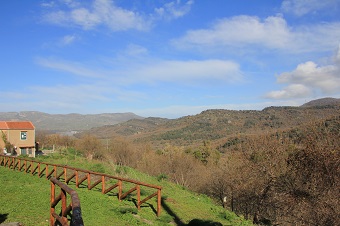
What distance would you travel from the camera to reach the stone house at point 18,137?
3791cm

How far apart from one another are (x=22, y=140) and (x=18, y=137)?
0.65 metres

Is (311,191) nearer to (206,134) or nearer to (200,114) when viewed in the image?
(206,134)

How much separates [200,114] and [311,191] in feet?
414

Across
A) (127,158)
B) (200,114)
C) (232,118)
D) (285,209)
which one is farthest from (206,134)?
(285,209)

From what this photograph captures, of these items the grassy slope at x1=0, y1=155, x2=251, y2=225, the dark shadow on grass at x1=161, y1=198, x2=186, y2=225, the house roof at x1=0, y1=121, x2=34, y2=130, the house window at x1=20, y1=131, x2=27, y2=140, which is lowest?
the dark shadow on grass at x1=161, y1=198, x2=186, y2=225

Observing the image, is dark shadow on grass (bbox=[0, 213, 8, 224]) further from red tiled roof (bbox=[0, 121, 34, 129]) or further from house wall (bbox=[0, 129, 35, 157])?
red tiled roof (bbox=[0, 121, 34, 129])

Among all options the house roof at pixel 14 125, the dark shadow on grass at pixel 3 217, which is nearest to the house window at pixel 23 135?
the house roof at pixel 14 125

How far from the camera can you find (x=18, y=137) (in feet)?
131

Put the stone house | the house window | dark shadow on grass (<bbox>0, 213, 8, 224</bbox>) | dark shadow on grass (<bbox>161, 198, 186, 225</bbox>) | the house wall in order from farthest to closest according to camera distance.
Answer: the house window < the house wall < the stone house < dark shadow on grass (<bbox>161, 198, 186, 225</bbox>) < dark shadow on grass (<bbox>0, 213, 8, 224</bbox>)

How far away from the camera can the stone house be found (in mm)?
37906

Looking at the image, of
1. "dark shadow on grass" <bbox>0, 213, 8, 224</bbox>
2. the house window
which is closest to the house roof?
the house window

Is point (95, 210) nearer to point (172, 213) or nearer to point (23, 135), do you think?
point (172, 213)

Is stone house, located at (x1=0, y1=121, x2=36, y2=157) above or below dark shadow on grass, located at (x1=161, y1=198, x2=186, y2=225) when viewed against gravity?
above

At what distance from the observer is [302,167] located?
14.8 metres
